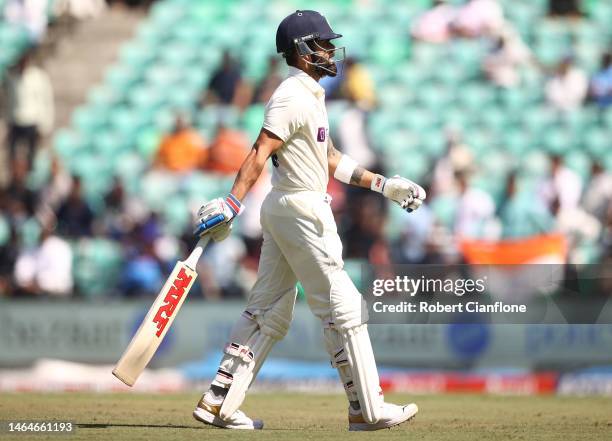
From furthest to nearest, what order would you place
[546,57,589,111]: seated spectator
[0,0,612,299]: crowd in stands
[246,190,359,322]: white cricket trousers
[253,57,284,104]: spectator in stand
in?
[546,57,589,111]: seated spectator, [253,57,284,104]: spectator in stand, [0,0,612,299]: crowd in stands, [246,190,359,322]: white cricket trousers

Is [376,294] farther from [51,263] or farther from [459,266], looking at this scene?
[51,263]

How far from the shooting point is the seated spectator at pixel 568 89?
564 inches

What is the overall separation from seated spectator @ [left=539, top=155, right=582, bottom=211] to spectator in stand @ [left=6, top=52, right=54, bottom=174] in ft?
19.5

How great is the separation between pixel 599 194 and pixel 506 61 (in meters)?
3.00

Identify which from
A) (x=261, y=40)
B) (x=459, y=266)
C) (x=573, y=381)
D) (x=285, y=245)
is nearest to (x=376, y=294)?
(x=459, y=266)

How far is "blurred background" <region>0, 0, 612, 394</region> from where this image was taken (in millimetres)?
10828

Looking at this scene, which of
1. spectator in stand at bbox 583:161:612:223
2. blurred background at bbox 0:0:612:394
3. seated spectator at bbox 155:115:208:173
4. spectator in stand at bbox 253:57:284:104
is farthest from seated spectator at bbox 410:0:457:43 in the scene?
seated spectator at bbox 155:115:208:173

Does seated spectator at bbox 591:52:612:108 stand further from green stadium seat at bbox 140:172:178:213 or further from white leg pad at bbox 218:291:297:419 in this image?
white leg pad at bbox 218:291:297:419

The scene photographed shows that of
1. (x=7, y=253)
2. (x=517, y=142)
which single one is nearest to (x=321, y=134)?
(x=7, y=253)

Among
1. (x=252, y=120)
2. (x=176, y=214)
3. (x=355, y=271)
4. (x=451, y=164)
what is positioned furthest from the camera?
(x=252, y=120)

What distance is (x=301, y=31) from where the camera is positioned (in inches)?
250

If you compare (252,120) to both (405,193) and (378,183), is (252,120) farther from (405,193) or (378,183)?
(405,193)

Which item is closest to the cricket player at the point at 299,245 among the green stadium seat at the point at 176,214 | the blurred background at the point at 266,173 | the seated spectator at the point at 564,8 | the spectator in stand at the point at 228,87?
the blurred background at the point at 266,173

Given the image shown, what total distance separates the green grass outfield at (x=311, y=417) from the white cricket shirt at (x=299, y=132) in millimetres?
1301
